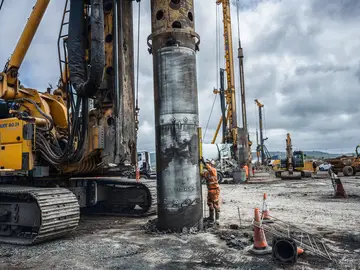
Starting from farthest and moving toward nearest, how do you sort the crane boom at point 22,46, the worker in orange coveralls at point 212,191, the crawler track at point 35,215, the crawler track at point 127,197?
the crawler track at point 127,197 → the crane boom at point 22,46 → the worker in orange coveralls at point 212,191 → the crawler track at point 35,215

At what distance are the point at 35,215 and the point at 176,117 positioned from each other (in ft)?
12.1

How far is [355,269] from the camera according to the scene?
5.26 m

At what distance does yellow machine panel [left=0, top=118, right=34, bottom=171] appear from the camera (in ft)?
28.2

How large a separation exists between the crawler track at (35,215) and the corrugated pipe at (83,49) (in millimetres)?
2338

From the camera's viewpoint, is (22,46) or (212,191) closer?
(212,191)

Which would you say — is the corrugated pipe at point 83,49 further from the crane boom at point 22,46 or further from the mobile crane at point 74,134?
the crane boom at point 22,46

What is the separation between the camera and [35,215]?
7.72 meters

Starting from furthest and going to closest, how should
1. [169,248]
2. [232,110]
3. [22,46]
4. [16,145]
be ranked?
[232,110]
[22,46]
[16,145]
[169,248]

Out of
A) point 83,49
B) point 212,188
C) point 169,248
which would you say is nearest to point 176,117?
point 212,188

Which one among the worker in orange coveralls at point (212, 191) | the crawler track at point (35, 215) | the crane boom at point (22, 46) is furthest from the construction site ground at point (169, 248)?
the crane boom at point (22, 46)

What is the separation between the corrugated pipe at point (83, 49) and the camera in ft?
24.4

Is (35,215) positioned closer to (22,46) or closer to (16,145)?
(16,145)

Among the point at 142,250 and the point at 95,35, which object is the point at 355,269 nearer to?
the point at 142,250

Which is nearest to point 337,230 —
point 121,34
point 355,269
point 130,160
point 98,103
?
point 355,269
